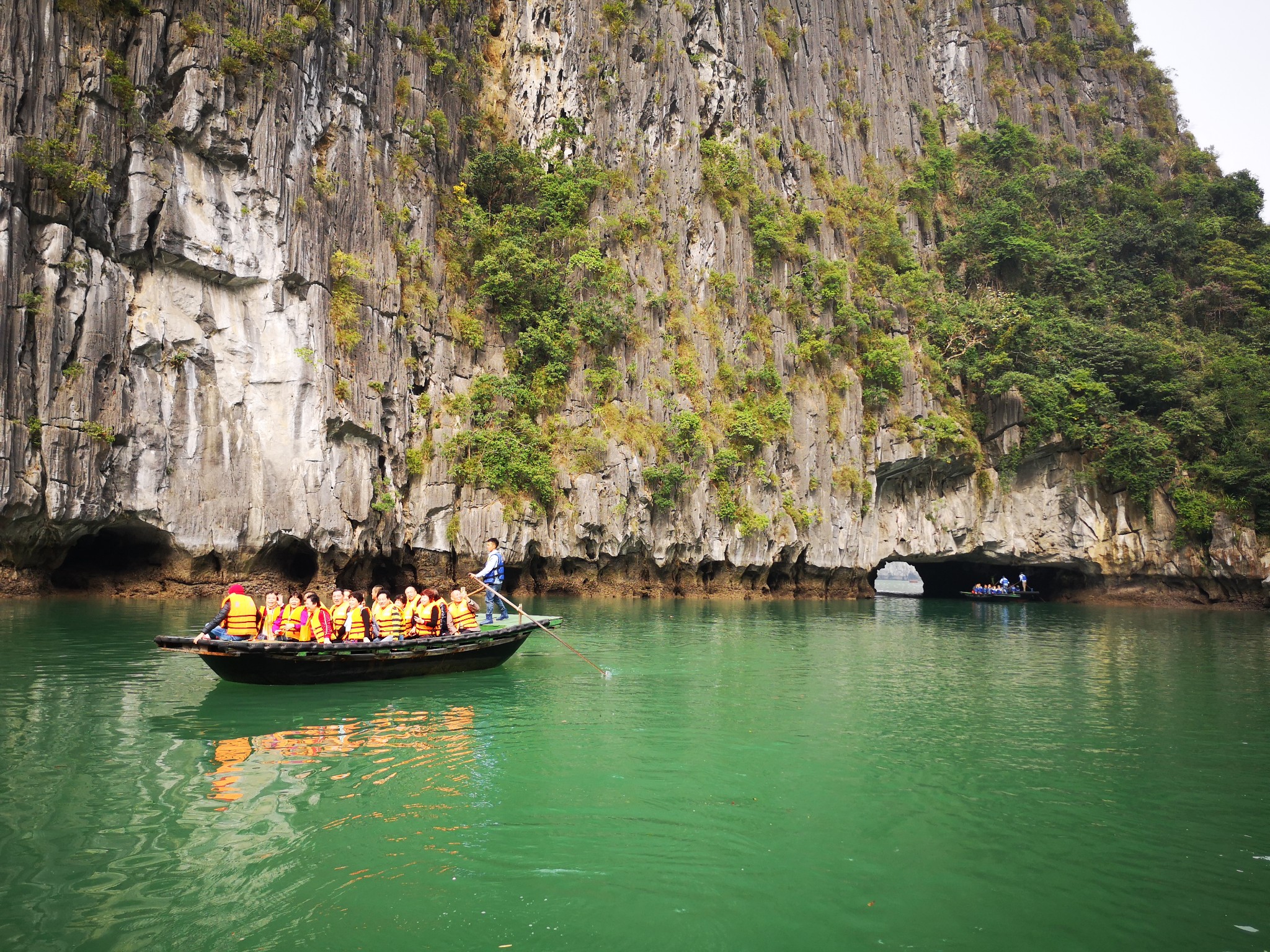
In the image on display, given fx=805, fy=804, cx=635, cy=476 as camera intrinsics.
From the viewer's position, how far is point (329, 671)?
11.4 metres

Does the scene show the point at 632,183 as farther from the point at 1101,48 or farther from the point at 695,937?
the point at 1101,48

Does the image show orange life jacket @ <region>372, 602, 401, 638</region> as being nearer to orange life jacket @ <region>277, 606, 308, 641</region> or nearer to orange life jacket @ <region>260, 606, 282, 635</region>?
orange life jacket @ <region>277, 606, 308, 641</region>

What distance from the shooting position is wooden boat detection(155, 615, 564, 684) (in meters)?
10.5

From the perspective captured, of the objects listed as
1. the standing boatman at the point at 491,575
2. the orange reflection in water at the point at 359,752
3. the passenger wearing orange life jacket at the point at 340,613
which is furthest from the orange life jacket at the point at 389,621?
the orange reflection in water at the point at 359,752

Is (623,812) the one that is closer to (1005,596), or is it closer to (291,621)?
(291,621)

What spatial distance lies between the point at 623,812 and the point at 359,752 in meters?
3.12

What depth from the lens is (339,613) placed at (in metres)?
12.7

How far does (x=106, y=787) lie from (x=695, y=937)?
17.3ft

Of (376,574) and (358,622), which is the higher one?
(376,574)

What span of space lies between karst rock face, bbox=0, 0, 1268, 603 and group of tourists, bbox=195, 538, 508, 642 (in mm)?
11306

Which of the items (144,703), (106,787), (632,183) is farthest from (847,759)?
(632,183)

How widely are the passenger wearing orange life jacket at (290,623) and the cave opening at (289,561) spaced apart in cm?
1190


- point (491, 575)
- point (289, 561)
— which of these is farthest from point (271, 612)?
point (289, 561)

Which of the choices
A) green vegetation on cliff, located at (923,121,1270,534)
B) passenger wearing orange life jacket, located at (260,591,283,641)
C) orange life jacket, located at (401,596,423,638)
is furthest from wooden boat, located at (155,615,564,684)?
green vegetation on cliff, located at (923,121,1270,534)
